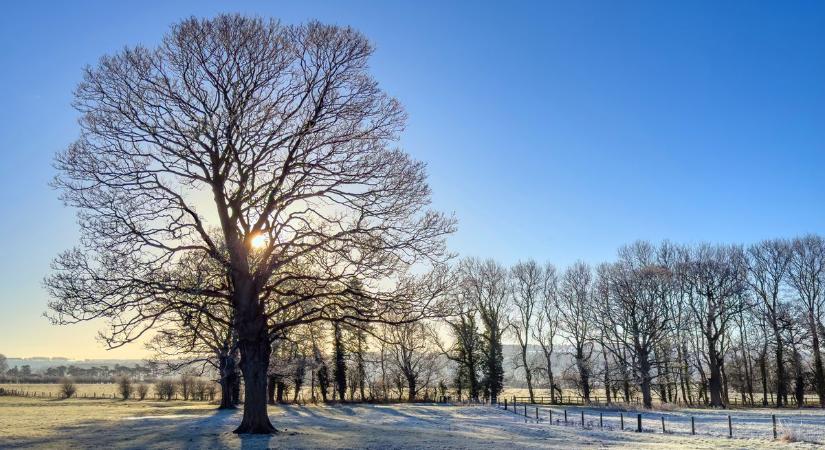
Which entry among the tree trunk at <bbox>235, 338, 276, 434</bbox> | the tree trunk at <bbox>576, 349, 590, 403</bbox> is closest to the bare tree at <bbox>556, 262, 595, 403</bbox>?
the tree trunk at <bbox>576, 349, 590, 403</bbox>

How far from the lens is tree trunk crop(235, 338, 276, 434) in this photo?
62.6ft

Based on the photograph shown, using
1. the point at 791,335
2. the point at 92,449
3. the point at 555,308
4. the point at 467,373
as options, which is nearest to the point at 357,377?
the point at 467,373

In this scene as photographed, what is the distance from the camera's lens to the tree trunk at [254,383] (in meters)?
19.1

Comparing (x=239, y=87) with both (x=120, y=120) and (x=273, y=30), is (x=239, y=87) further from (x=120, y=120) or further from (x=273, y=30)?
(x=120, y=120)

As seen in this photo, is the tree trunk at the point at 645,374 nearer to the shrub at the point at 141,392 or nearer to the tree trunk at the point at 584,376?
the tree trunk at the point at 584,376

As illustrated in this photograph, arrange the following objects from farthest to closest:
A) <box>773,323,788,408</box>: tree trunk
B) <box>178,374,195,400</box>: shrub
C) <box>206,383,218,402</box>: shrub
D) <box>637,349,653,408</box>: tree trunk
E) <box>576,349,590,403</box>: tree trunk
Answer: <box>206,383,218,402</box>: shrub < <box>178,374,195,400</box>: shrub < <box>576,349,590,403</box>: tree trunk < <box>773,323,788,408</box>: tree trunk < <box>637,349,653,408</box>: tree trunk

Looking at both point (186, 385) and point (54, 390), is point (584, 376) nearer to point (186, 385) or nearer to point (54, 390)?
point (186, 385)

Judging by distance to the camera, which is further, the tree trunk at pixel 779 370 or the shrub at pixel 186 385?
the shrub at pixel 186 385

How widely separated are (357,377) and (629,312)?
3053cm

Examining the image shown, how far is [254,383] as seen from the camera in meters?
19.2

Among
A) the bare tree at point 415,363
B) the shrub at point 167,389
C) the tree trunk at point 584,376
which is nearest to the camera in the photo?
the tree trunk at point 584,376

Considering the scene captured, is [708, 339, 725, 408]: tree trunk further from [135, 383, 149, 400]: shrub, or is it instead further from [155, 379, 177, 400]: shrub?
[135, 383, 149, 400]: shrub

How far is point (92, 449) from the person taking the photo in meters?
16.9

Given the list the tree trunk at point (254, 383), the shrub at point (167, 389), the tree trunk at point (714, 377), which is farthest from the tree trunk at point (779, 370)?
the shrub at point (167, 389)
